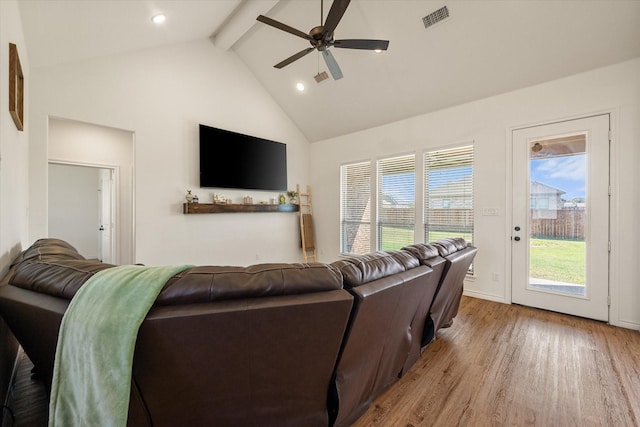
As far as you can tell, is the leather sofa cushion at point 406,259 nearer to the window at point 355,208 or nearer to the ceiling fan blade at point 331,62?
the ceiling fan blade at point 331,62

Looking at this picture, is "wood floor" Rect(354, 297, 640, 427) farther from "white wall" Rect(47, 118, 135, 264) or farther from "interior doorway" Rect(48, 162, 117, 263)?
"interior doorway" Rect(48, 162, 117, 263)

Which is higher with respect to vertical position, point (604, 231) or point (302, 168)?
point (302, 168)

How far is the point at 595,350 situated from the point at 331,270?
9.19 ft

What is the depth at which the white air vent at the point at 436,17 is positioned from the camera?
3.07 meters

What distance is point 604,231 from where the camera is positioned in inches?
118

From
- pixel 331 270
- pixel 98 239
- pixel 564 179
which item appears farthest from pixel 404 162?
pixel 98 239

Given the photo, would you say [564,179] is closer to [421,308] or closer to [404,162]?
[404,162]

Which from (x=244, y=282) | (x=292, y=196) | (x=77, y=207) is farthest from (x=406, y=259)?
(x=77, y=207)

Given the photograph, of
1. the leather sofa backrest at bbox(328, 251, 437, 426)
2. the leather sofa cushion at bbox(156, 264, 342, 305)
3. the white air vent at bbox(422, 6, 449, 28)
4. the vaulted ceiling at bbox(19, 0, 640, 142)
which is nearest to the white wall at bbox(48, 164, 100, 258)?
the vaulted ceiling at bbox(19, 0, 640, 142)

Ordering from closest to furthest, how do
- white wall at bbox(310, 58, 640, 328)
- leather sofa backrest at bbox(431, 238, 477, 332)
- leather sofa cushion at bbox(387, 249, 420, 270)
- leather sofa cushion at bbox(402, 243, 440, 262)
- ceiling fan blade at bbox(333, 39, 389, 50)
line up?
leather sofa cushion at bbox(387, 249, 420, 270) < leather sofa cushion at bbox(402, 243, 440, 262) < leather sofa backrest at bbox(431, 238, 477, 332) < ceiling fan blade at bbox(333, 39, 389, 50) < white wall at bbox(310, 58, 640, 328)

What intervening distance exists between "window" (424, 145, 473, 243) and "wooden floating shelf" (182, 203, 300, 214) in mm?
2806

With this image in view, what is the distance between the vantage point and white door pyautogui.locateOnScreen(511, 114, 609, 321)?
302 cm

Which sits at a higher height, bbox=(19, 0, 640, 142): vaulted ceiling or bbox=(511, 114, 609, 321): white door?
bbox=(19, 0, 640, 142): vaulted ceiling

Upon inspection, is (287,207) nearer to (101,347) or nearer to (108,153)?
(108,153)
